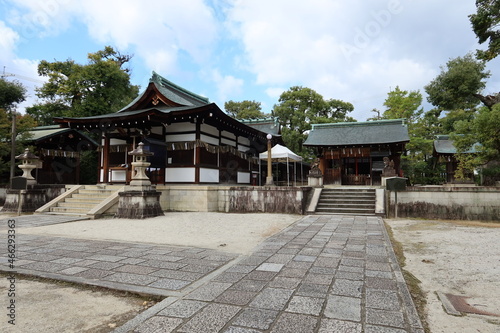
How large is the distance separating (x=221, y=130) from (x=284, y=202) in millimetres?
5627

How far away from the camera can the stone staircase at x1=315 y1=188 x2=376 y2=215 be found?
11.2 metres

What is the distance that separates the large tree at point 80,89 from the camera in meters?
20.6

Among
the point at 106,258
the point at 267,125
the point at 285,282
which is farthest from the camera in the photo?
the point at 267,125

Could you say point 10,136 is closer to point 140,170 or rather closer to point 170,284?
point 140,170

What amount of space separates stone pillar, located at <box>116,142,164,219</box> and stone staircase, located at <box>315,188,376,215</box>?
249 inches

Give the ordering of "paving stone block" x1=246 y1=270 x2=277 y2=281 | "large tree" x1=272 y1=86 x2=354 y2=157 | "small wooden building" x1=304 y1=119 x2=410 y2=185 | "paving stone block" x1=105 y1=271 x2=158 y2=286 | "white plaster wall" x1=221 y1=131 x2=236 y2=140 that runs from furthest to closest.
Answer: "large tree" x1=272 y1=86 x2=354 y2=157 < "small wooden building" x1=304 y1=119 x2=410 y2=185 < "white plaster wall" x1=221 y1=131 x2=236 y2=140 < "paving stone block" x1=246 y1=270 x2=277 y2=281 < "paving stone block" x1=105 y1=271 x2=158 y2=286

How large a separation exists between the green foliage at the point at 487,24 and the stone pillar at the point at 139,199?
1607 cm

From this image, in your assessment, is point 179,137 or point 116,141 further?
point 116,141

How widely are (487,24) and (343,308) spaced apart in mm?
16572

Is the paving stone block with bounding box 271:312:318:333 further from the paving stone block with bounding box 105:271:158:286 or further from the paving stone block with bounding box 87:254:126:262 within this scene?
the paving stone block with bounding box 87:254:126:262

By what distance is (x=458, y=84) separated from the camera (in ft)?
78.0

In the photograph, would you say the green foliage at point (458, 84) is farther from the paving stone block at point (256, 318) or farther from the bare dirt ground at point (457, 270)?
the paving stone block at point (256, 318)

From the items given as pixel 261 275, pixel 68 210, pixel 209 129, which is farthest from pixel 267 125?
pixel 261 275

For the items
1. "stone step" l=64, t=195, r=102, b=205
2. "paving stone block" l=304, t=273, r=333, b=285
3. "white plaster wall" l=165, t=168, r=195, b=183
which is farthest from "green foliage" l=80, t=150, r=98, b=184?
"paving stone block" l=304, t=273, r=333, b=285
